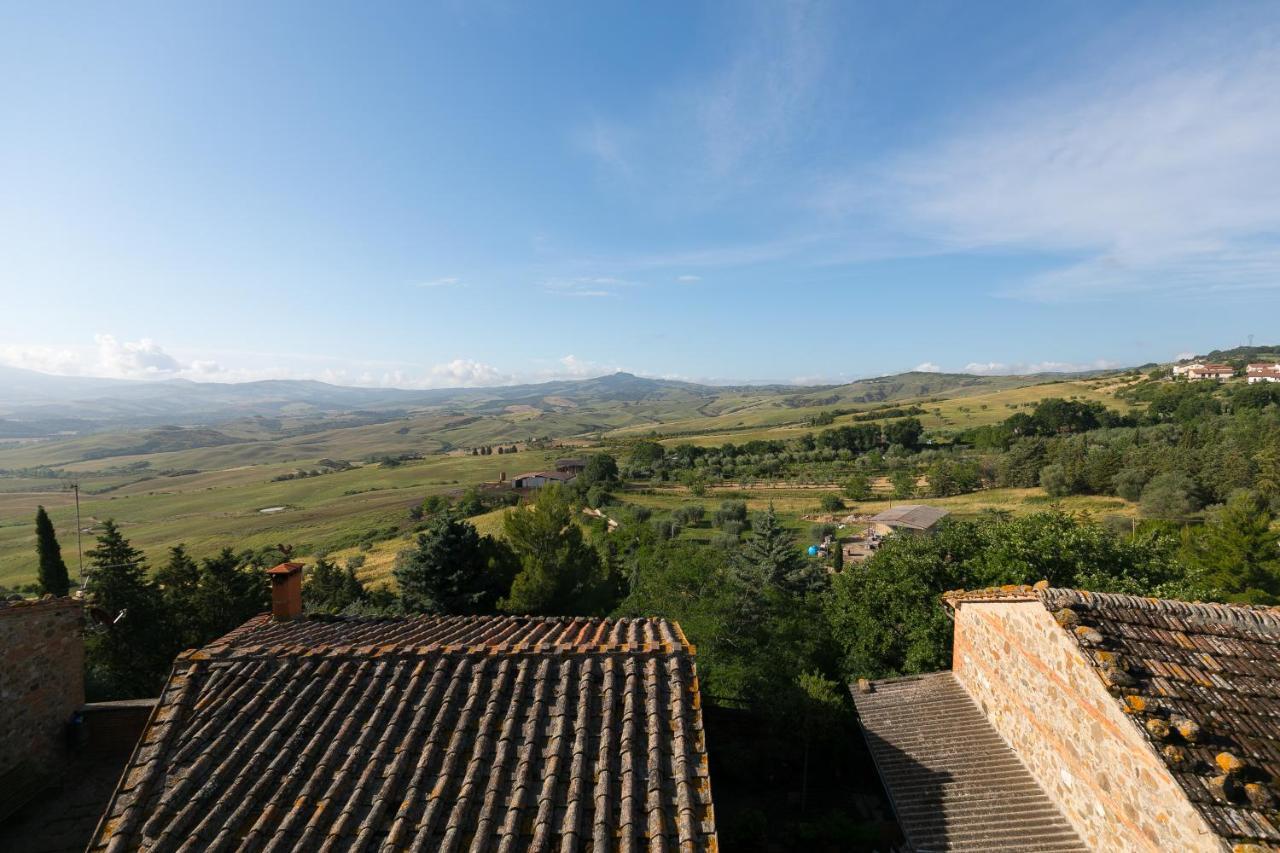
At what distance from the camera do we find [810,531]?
48.7 metres

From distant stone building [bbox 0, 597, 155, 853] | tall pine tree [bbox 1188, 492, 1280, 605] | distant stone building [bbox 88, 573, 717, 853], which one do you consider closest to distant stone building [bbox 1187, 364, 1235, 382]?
tall pine tree [bbox 1188, 492, 1280, 605]

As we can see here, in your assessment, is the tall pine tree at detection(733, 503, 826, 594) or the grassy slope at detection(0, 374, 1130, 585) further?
the grassy slope at detection(0, 374, 1130, 585)

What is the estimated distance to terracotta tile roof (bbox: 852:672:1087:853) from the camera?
24.7 ft

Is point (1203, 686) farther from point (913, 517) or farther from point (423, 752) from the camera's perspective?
point (913, 517)

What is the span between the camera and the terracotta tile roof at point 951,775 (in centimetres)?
754

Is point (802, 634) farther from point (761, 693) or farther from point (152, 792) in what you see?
point (152, 792)

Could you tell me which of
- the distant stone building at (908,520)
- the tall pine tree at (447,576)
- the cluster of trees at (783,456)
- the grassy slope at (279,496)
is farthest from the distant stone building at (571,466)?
the tall pine tree at (447,576)

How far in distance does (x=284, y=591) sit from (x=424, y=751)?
→ 621 centimetres

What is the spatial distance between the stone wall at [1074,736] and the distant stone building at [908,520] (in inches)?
1396

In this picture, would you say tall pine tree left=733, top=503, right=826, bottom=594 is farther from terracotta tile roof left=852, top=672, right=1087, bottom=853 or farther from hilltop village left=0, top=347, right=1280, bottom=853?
terracotta tile roof left=852, top=672, right=1087, bottom=853

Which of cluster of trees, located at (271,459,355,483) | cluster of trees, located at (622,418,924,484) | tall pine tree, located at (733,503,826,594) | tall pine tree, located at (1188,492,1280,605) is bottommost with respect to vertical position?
cluster of trees, located at (271,459,355,483)

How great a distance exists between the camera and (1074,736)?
710 cm

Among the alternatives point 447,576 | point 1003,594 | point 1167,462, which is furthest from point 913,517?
point 1003,594

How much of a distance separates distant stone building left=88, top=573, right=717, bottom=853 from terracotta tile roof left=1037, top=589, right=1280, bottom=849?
4536mm
